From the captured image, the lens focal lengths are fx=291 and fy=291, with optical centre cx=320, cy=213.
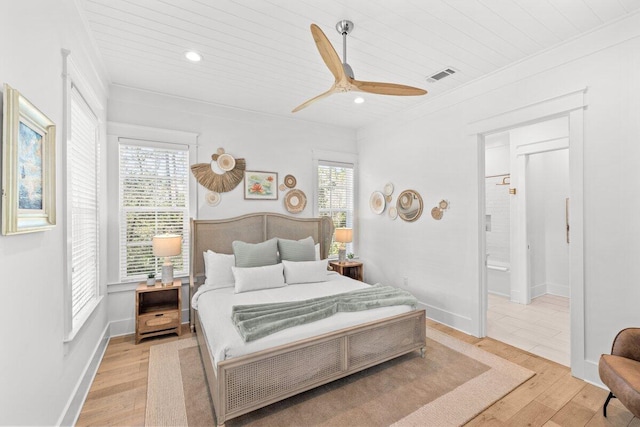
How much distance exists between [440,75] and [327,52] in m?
1.86

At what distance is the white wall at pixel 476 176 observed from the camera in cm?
228

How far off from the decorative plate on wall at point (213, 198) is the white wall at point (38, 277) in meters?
1.96

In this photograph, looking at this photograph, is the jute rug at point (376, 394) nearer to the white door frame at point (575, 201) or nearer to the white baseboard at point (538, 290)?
the white door frame at point (575, 201)

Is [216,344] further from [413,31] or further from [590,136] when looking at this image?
[590,136]

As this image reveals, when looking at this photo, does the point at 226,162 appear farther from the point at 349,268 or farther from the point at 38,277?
the point at 38,277

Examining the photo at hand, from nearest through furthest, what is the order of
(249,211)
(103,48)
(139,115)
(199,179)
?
(103,48), (139,115), (199,179), (249,211)

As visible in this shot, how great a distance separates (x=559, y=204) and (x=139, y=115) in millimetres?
6491

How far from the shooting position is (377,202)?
468cm

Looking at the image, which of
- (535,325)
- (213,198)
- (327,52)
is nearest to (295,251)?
(213,198)

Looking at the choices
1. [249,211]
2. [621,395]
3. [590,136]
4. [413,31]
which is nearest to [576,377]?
[621,395]

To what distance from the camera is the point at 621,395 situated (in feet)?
5.79

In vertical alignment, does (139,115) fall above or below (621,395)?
above

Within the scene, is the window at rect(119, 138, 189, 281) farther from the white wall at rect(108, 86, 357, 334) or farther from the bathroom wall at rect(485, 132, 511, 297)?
the bathroom wall at rect(485, 132, 511, 297)

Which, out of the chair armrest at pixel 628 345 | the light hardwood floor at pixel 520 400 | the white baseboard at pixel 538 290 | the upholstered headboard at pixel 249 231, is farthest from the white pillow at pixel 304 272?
the white baseboard at pixel 538 290
